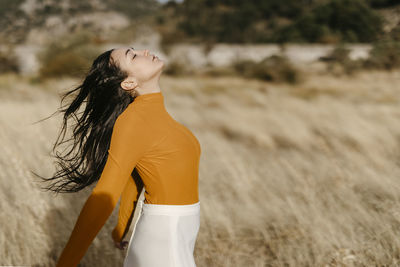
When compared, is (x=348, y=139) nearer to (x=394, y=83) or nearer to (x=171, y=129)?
(x=171, y=129)

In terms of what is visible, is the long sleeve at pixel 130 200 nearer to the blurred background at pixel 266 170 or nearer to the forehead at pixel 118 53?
the forehead at pixel 118 53

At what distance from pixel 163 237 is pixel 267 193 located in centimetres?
278

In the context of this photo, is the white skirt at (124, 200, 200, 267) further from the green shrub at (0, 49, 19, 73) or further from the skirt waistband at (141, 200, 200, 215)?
the green shrub at (0, 49, 19, 73)

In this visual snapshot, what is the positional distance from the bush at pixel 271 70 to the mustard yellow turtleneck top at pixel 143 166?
47.8ft

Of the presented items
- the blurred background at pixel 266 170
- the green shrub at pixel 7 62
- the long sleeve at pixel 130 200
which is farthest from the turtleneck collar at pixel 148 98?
the green shrub at pixel 7 62

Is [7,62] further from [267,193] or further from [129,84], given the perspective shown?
[129,84]

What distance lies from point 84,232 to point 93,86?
66 cm

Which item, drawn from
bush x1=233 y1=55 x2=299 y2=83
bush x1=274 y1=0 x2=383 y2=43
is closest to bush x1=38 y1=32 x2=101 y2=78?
bush x1=233 y1=55 x2=299 y2=83

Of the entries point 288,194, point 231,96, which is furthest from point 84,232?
point 231,96

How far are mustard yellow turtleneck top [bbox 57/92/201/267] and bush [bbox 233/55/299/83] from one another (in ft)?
47.8

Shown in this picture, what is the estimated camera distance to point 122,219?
5.11ft

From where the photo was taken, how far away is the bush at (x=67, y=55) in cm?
1404

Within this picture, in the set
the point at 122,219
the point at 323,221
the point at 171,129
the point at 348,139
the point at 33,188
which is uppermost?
the point at 171,129

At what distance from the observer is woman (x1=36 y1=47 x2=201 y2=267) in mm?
1140
